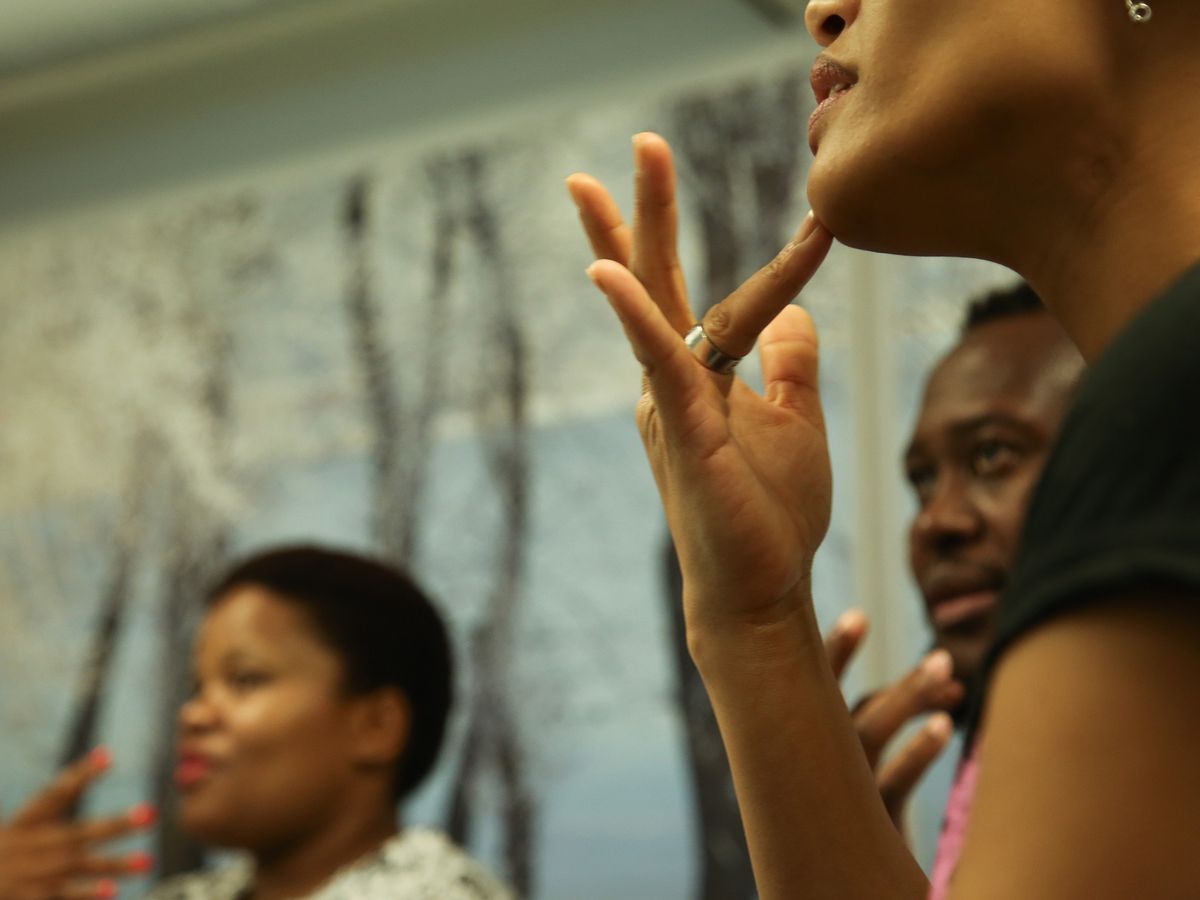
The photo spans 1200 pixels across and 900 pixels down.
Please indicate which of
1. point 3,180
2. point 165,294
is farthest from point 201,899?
point 3,180

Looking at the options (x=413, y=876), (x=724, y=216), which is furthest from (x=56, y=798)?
(x=724, y=216)

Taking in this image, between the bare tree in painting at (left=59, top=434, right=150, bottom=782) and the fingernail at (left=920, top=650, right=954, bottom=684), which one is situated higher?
the bare tree in painting at (left=59, top=434, right=150, bottom=782)

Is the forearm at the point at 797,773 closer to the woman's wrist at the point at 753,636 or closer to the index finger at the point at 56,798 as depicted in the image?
the woman's wrist at the point at 753,636

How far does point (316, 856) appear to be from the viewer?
88.7 inches

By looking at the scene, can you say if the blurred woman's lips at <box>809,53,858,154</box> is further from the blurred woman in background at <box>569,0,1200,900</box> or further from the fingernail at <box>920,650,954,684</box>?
the fingernail at <box>920,650,954,684</box>

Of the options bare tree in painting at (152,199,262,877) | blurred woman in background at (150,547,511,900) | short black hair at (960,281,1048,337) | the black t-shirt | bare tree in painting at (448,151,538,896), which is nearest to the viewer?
the black t-shirt

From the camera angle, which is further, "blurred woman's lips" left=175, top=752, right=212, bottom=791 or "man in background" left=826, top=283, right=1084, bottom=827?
"blurred woman's lips" left=175, top=752, right=212, bottom=791

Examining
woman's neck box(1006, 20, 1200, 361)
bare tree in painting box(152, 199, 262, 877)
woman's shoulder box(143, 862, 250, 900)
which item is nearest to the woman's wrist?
woman's neck box(1006, 20, 1200, 361)

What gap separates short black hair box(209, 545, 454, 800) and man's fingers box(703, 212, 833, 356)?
4.81 ft

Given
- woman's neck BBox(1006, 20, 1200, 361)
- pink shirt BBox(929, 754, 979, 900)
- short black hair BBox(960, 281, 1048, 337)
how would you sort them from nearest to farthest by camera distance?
1. woman's neck BBox(1006, 20, 1200, 361)
2. pink shirt BBox(929, 754, 979, 900)
3. short black hair BBox(960, 281, 1048, 337)

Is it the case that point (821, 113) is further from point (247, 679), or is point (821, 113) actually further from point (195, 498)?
point (195, 498)

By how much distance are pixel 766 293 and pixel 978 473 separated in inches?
32.1

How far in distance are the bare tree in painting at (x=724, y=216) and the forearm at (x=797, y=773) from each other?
1650mm

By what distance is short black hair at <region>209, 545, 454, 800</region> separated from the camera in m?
2.39
